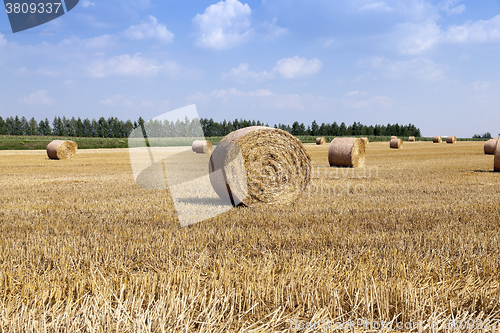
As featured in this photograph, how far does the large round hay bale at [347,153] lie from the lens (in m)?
19.0

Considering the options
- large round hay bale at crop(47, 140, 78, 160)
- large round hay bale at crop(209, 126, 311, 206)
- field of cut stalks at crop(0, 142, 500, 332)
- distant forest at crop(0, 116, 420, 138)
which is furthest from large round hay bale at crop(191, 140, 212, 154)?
distant forest at crop(0, 116, 420, 138)

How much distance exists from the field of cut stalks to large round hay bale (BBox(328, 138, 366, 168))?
36.1ft

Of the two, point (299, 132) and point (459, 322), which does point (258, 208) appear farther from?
point (299, 132)

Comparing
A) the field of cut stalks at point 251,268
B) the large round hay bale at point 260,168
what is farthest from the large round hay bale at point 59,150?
the large round hay bale at point 260,168

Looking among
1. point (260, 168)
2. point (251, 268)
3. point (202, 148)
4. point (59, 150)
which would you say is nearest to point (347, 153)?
point (260, 168)

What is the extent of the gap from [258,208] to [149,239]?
333 centimetres

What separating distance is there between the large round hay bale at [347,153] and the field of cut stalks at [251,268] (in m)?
11.0

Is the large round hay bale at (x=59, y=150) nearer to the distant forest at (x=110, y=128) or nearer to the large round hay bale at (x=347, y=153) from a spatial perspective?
the large round hay bale at (x=347, y=153)

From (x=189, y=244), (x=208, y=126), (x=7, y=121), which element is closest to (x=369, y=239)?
(x=189, y=244)

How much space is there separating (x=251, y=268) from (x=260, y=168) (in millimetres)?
5257

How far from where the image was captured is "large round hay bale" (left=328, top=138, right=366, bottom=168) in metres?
19.0

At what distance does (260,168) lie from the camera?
8961mm

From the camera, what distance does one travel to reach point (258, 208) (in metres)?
8.24

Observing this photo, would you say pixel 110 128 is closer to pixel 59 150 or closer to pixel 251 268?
pixel 59 150
